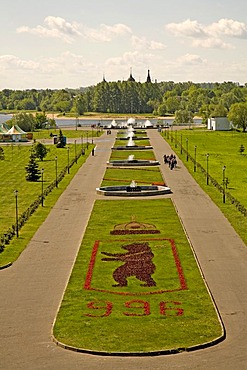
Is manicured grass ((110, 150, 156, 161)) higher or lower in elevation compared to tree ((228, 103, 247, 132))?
lower

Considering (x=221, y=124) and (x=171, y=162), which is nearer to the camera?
(x=171, y=162)

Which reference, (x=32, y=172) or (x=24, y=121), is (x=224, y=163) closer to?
(x=32, y=172)

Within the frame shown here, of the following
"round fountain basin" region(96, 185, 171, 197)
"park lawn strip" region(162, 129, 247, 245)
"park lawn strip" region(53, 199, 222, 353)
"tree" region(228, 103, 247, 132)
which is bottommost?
"park lawn strip" region(162, 129, 247, 245)

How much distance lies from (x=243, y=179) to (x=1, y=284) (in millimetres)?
43697

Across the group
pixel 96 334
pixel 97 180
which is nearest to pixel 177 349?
pixel 96 334

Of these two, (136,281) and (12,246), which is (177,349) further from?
(12,246)

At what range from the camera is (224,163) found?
297 feet

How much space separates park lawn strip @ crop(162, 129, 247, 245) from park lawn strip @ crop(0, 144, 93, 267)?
1270cm

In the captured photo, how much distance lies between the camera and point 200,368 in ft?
80.6

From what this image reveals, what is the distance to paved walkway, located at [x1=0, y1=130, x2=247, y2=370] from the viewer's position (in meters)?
25.2

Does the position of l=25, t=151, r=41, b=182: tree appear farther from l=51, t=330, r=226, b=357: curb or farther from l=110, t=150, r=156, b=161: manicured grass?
l=51, t=330, r=226, b=357: curb

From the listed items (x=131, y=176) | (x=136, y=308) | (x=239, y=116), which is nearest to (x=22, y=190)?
(x=131, y=176)

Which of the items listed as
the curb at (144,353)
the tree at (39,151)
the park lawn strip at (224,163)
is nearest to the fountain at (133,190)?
the park lawn strip at (224,163)

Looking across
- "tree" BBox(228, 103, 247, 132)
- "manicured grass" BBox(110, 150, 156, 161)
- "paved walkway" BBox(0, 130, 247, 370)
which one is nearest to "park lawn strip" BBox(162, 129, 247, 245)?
"paved walkway" BBox(0, 130, 247, 370)
